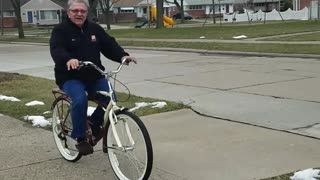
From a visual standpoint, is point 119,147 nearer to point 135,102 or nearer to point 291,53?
point 135,102

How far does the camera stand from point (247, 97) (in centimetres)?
964

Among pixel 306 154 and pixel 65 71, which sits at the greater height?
pixel 65 71

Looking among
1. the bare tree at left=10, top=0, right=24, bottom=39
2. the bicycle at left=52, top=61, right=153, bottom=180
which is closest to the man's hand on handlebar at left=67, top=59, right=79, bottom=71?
the bicycle at left=52, top=61, right=153, bottom=180

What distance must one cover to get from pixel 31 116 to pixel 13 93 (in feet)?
9.89

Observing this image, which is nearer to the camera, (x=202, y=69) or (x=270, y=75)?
(x=270, y=75)

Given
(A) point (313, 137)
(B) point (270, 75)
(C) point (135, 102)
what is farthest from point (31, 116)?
(B) point (270, 75)

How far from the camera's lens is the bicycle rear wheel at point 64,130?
5887mm

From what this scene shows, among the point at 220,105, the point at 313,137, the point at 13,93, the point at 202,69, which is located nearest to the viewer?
the point at 313,137

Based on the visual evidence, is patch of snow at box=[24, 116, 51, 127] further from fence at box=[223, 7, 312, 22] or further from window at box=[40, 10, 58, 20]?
window at box=[40, 10, 58, 20]

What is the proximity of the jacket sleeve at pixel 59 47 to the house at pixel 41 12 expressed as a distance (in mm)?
82664

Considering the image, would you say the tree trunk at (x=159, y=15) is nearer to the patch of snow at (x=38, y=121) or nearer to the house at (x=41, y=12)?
the patch of snow at (x=38, y=121)

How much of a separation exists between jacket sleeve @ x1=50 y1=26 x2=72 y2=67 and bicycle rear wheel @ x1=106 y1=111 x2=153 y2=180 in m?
0.82

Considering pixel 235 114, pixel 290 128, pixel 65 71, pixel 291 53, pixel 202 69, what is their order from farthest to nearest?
pixel 291 53, pixel 202 69, pixel 235 114, pixel 290 128, pixel 65 71

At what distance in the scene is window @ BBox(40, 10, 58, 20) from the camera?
287 ft
